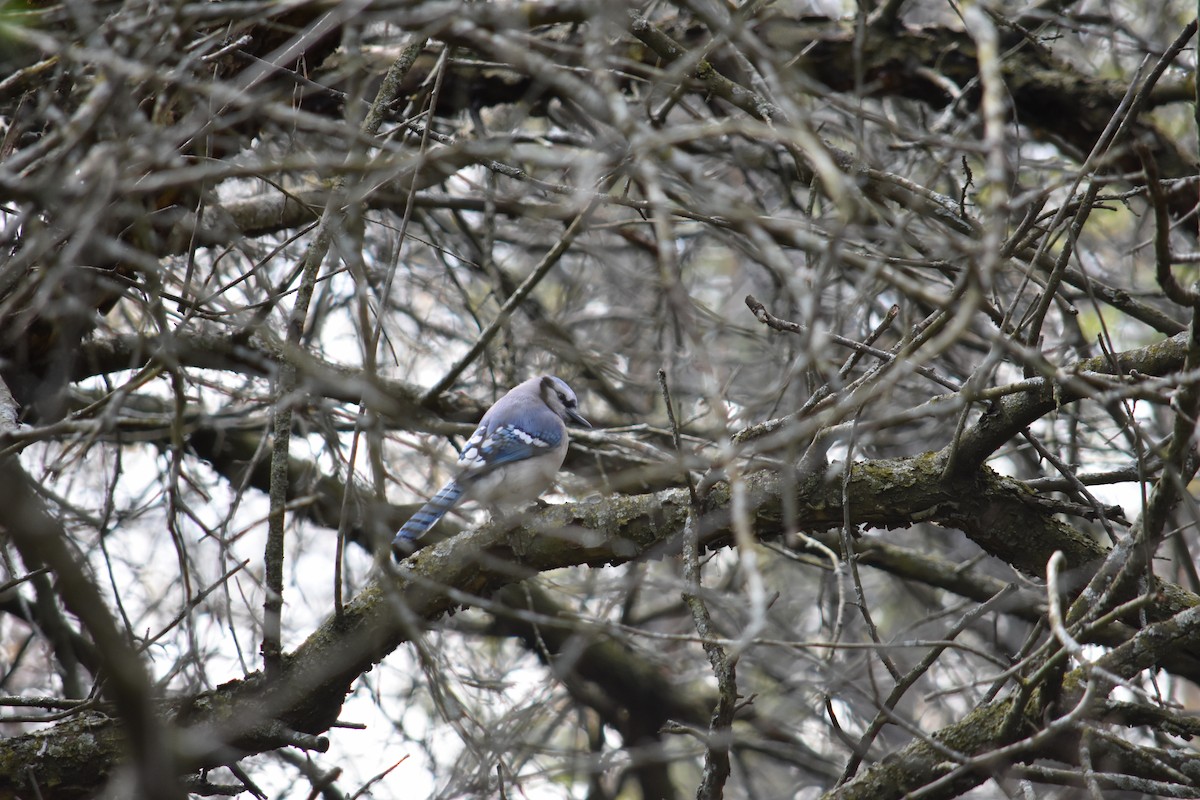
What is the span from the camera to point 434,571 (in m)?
3.12

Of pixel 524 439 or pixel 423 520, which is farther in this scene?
pixel 524 439

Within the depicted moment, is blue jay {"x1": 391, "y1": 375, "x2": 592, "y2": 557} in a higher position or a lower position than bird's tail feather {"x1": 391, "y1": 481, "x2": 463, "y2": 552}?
higher

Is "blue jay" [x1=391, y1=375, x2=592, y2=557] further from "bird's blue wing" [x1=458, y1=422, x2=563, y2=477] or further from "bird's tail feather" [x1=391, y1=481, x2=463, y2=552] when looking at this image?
"bird's tail feather" [x1=391, y1=481, x2=463, y2=552]

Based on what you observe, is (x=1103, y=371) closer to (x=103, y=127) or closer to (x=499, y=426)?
(x=499, y=426)

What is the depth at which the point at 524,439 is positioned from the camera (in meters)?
4.70

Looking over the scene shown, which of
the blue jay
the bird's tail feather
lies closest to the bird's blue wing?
the blue jay

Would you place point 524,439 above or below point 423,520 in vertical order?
above

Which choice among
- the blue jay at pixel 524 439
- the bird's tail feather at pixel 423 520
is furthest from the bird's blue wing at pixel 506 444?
the bird's tail feather at pixel 423 520

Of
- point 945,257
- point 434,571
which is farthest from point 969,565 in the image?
point 434,571

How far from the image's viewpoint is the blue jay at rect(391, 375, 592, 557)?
14.6ft

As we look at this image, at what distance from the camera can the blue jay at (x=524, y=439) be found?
4453 mm

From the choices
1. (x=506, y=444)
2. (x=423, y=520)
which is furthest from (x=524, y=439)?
(x=423, y=520)

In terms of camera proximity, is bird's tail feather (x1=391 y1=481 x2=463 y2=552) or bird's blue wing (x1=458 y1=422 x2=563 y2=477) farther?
bird's blue wing (x1=458 y1=422 x2=563 y2=477)

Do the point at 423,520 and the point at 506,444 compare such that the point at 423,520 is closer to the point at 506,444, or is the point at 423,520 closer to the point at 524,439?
the point at 506,444
